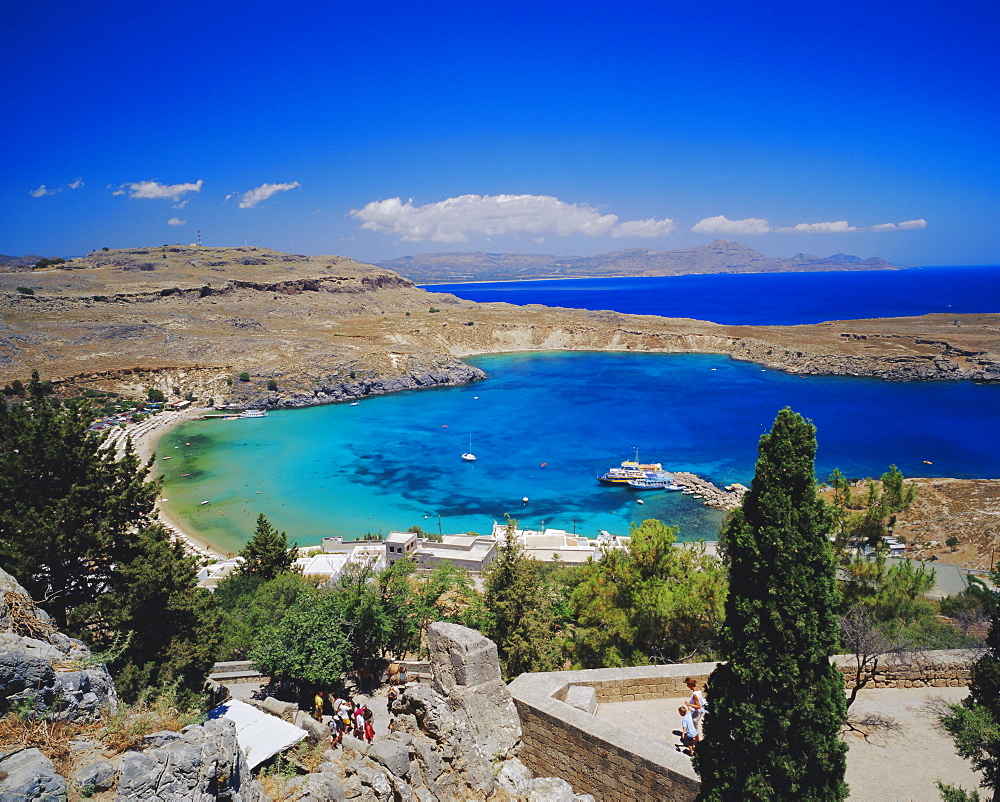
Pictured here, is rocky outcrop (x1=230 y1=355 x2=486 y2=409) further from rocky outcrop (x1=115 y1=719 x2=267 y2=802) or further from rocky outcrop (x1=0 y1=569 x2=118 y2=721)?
rocky outcrop (x1=115 y1=719 x2=267 y2=802)

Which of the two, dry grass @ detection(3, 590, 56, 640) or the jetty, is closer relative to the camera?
dry grass @ detection(3, 590, 56, 640)

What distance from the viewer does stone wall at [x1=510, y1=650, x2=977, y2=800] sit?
8.36 m

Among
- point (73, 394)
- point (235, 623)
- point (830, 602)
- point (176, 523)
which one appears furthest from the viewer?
point (73, 394)

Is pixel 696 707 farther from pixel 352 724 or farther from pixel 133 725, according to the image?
pixel 133 725

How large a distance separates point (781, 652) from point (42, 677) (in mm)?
8814

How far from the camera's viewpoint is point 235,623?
58.6 feet

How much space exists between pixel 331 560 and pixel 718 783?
25.5 meters

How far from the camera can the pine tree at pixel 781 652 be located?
7.25m

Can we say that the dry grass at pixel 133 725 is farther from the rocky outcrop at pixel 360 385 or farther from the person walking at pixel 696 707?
the rocky outcrop at pixel 360 385

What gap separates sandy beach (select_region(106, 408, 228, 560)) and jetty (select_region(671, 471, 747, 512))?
3313 cm

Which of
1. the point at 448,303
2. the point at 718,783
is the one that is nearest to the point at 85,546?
the point at 718,783

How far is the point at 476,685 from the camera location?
29.9ft

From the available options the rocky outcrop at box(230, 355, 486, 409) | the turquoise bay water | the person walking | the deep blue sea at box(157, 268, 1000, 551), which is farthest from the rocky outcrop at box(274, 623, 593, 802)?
the rocky outcrop at box(230, 355, 486, 409)

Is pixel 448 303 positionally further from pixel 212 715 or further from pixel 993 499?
pixel 212 715
